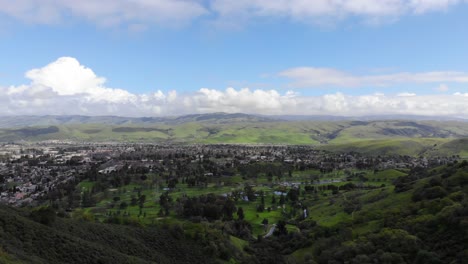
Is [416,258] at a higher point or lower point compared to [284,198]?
higher

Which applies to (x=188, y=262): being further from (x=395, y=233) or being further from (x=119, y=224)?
(x=395, y=233)

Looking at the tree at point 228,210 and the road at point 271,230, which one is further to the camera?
the tree at point 228,210

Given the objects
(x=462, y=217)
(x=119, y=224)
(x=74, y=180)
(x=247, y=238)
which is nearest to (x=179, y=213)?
(x=247, y=238)

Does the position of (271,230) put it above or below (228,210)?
below

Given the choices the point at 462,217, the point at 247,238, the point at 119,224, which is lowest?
the point at 247,238

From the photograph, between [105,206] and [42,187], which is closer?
[105,206]

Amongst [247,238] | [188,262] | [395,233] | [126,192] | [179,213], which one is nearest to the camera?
[395,233]

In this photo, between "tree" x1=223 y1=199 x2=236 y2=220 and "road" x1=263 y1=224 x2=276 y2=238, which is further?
"tree" x1=223 y1=199 x2=236 y2=220

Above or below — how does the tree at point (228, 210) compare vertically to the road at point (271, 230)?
above

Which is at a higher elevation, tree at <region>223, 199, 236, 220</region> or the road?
tree at <region>223, 199, 236, 220</region>

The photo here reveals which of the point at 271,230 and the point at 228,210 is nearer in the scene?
the point at 271,230

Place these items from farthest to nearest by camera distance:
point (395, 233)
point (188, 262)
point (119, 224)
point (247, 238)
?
1. point (247, 238)
2. point (119, 224)
3. point (188, 262)
4. point (395, 233)
